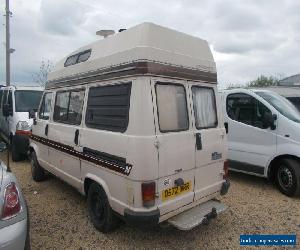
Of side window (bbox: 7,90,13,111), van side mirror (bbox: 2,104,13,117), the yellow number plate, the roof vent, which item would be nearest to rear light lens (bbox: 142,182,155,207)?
the yellow number plate

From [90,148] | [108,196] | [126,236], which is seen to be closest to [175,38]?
[90,148]

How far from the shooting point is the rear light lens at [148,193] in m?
3.58

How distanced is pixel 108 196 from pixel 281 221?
2.86m

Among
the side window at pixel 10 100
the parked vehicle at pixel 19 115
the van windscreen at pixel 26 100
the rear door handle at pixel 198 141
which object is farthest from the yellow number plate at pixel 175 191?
the side window at pixel 10 100

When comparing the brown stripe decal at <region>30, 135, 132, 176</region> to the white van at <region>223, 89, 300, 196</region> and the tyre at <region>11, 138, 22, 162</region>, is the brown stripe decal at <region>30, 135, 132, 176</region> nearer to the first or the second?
the tyre at <region>11, 138, 22, 162</region>

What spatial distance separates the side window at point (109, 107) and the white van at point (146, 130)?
14 millimetres

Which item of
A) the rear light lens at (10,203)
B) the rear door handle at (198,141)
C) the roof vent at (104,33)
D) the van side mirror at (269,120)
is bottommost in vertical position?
the rear light lens at (10,203)

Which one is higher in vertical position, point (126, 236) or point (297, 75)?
point (297, 75)

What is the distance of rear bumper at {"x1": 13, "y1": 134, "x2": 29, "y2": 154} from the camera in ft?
28.2

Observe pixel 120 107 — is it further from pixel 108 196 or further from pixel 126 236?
pixel 126 236

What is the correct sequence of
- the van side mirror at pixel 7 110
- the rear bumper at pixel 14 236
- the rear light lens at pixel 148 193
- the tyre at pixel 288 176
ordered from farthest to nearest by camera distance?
the van side mirror at pixel 7 110 → the tyre at pixel 288 176 → the rear light lens at pixel 148 193 → the rear bumper at pixel 14 236

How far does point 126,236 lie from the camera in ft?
14.5

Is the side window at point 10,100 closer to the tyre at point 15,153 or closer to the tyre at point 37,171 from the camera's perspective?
the tyre at point 15,153

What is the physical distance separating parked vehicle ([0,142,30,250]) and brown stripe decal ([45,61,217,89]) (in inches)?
72.1
